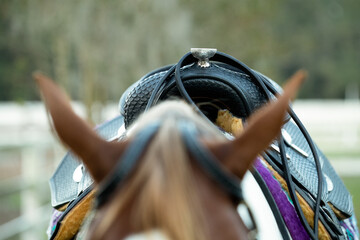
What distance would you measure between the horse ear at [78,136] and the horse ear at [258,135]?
235 mm

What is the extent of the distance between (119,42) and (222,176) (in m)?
11.4

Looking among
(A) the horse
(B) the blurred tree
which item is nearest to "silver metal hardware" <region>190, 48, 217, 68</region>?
(A) the horse

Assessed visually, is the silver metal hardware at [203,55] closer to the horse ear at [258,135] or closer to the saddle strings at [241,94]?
the saddle strings at [241,94]

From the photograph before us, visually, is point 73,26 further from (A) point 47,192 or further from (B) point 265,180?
(B) point 265,180

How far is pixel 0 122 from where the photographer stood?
13.7 m

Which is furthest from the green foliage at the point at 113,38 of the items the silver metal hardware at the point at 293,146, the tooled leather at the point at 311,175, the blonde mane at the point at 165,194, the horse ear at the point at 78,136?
the blonde mane at the point at 165,194

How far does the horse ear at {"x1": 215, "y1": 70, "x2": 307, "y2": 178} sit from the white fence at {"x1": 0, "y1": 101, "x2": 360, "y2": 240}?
619mm

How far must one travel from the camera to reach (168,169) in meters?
0.97

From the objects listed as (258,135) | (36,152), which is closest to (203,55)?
(258,135)

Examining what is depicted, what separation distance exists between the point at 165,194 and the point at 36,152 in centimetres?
530

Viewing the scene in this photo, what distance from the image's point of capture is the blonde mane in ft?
3.05

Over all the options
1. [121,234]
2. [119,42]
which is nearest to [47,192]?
[119,42]

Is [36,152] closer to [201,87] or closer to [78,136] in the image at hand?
[201,87]

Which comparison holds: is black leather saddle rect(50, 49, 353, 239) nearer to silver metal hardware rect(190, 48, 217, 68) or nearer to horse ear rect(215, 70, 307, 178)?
silver metal hardware rect(190, 48, 217, 68)
